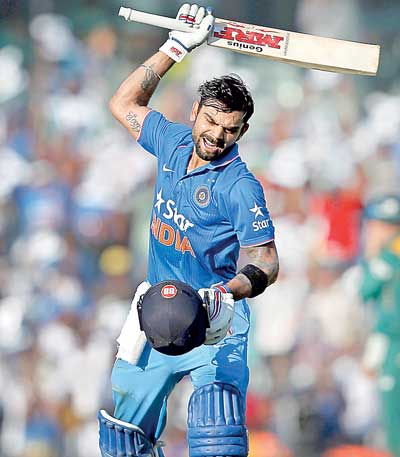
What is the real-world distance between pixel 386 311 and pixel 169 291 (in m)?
3.39

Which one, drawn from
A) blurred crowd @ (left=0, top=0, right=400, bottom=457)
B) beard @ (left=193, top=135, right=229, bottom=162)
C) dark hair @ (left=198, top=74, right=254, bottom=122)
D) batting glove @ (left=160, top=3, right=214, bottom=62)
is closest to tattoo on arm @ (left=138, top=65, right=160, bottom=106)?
batting glove @ (left=160, top=3, right=214, bottom=62)

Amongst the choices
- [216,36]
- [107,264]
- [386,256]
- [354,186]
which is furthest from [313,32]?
[216,36]

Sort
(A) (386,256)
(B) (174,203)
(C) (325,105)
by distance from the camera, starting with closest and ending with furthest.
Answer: (B) (174,203) < (A) (386,256) < (C) (325,105)

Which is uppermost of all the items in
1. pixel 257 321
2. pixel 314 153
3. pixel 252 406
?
pixel 314 153

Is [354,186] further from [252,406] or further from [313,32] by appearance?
[252,406]

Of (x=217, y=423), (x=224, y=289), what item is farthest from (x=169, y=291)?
(x=217, y=423)

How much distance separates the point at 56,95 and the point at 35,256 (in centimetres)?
109

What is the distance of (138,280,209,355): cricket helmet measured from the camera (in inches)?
140

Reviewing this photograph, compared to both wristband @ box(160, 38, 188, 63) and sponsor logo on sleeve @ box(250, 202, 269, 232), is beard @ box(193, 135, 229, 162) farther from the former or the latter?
wristband @ box(160, 38, 188, 63)

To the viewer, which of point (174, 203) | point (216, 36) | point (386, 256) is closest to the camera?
point (174, 203)

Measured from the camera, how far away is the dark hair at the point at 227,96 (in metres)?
4.04

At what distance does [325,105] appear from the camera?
7.20 m

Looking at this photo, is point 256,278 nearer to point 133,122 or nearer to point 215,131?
point 215,131

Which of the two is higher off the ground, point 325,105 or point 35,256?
point 325,105
